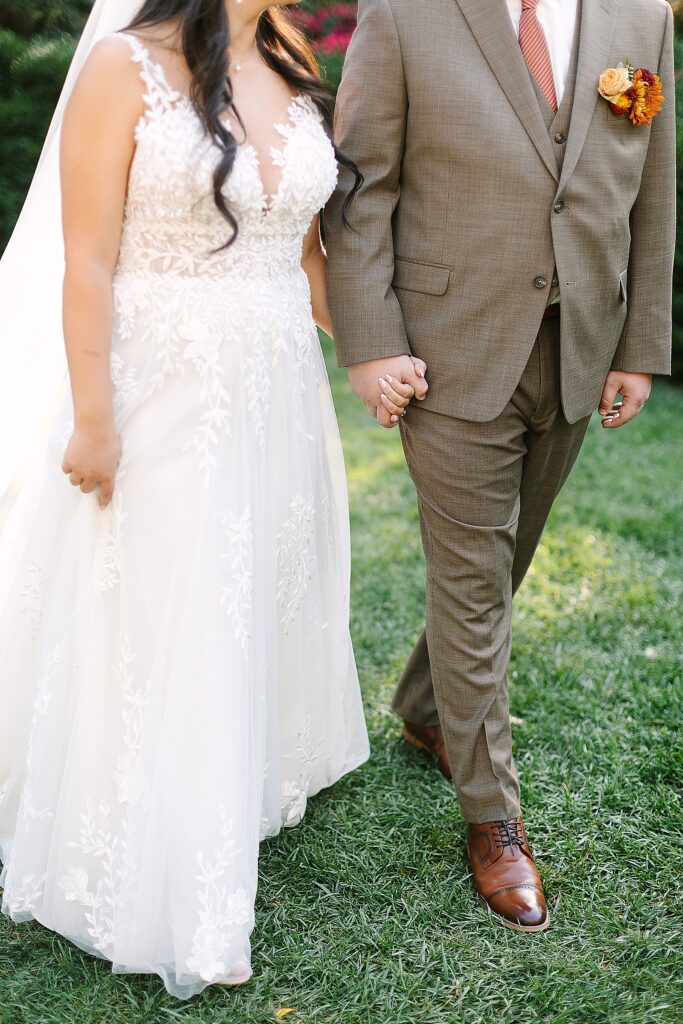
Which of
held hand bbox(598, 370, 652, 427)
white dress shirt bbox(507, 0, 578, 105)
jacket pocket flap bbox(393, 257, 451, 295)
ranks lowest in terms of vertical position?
held hand bbox(598, 370, 652, 427)

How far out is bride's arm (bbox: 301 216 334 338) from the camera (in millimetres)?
2633

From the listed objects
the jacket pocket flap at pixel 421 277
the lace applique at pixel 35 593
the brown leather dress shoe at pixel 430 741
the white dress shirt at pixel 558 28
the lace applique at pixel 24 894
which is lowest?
the brown leather dress shoe at pixel 430 741

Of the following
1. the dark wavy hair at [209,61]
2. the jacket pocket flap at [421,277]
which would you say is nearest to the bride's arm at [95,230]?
the dark wavy hair at [209,61]

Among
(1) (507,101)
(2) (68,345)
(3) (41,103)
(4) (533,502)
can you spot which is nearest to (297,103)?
(1) (507,101)

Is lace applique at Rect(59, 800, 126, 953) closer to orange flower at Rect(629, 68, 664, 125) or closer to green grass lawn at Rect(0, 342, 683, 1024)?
green grass lawn at Rect(0, 342, 683, 1024)

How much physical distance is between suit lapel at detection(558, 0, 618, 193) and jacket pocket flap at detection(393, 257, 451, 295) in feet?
1.07

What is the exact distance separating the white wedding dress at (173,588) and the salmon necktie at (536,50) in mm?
503

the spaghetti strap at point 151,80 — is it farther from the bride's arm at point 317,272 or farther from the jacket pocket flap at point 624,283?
the jacket pocket flap at point 624,283

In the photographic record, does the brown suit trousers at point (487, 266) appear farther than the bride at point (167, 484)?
Yes

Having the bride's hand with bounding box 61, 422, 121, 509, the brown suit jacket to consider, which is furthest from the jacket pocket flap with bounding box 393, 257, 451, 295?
the bride's hand with bounding box 61, 422, 121, 509

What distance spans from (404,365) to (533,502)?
0.58 m

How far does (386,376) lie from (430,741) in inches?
50.4

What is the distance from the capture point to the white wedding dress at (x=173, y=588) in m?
2.22

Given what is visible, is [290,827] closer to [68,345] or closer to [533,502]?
[533,502]
